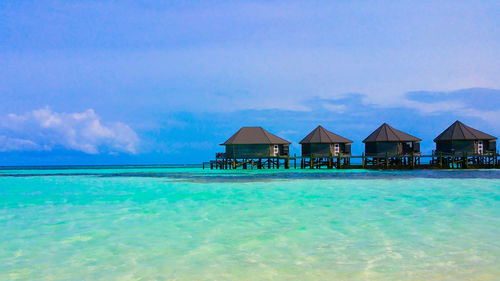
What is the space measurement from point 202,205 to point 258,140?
32.7 meters

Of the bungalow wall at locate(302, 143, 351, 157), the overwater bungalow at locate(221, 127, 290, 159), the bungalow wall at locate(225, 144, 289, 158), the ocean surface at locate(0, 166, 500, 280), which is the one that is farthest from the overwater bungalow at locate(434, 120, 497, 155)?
the ocean surface at locate(0, 166, 500, 280)

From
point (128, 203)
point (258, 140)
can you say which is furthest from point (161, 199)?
point (258, 140)

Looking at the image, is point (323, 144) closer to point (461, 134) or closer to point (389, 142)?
point (389, 142)

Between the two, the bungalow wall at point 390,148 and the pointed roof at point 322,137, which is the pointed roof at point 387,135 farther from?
the pointed roof at point 322,137

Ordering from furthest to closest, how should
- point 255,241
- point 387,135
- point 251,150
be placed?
point 251,150
point 387,135
point 255,241

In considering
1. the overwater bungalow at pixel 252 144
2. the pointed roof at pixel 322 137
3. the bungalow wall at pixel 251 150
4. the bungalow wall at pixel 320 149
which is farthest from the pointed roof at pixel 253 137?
the bungalow wall at pixel 320 149

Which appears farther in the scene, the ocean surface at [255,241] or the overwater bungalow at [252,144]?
the overwater bungalow at [252,144]

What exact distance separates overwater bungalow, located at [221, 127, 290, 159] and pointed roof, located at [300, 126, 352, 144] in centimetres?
291

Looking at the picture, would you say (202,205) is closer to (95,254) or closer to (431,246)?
(95,254)

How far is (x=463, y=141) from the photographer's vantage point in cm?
4750

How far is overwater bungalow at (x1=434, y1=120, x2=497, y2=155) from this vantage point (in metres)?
47.4

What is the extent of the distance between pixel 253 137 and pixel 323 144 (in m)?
7.21

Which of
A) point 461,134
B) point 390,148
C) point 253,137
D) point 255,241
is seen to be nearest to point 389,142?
point 390,148

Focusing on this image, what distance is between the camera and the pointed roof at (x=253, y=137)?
4809 centimetres
